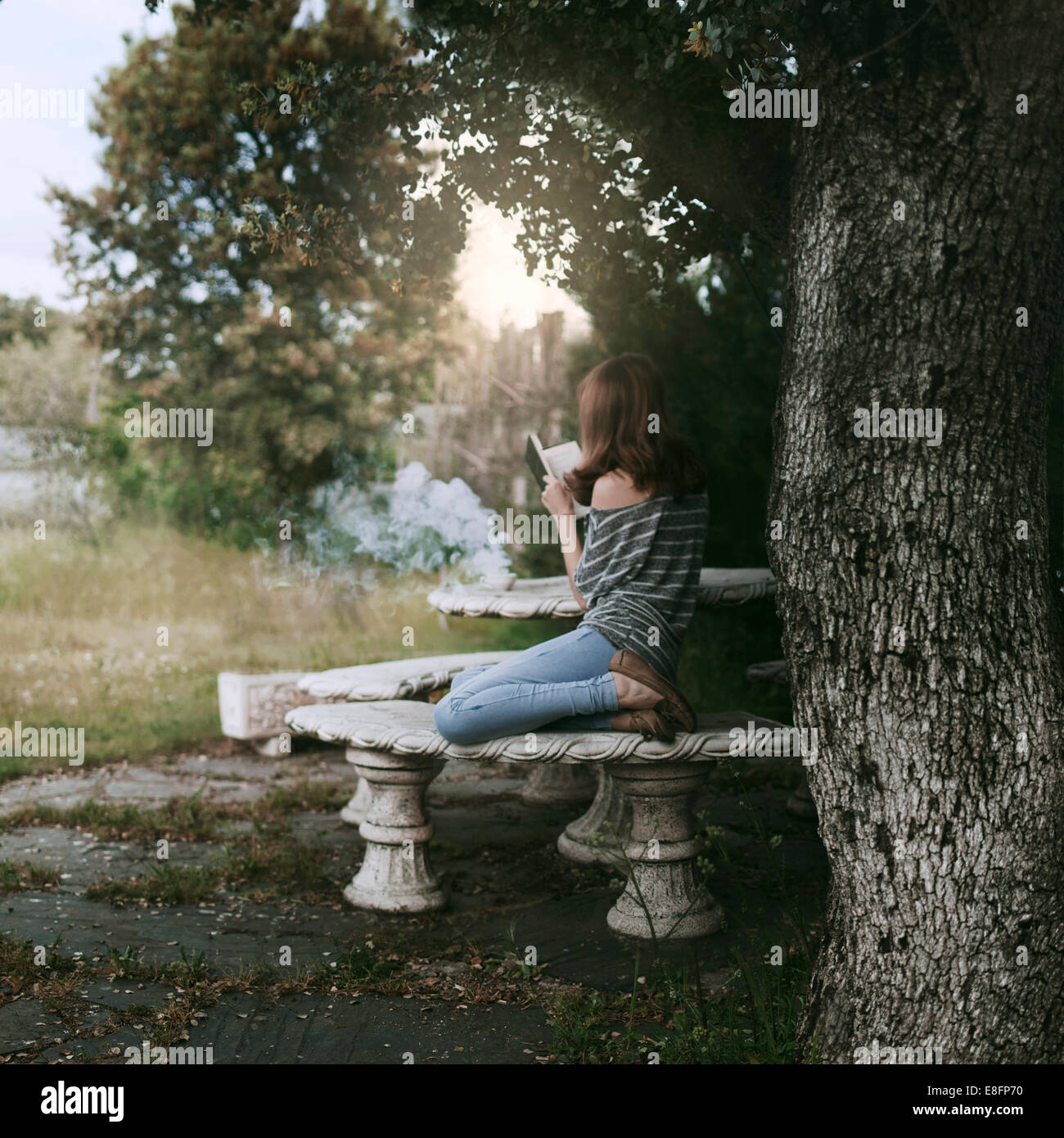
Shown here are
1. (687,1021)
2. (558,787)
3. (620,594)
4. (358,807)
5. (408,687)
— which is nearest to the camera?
(687,1021)

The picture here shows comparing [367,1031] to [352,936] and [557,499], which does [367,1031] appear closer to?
[352,936]

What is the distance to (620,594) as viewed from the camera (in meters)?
3.78

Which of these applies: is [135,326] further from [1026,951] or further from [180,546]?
[1026,951]

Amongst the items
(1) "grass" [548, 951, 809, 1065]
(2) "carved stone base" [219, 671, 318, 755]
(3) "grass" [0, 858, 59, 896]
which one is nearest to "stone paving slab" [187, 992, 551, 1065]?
(1) "grass" [548, 951, 809, 1065]

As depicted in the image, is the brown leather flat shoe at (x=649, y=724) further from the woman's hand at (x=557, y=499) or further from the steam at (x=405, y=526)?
the steam at (x=405, y=526)

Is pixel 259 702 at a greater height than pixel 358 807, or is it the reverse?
pixel 259 702

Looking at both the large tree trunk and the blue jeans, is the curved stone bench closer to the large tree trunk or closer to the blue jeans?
the blue jeans

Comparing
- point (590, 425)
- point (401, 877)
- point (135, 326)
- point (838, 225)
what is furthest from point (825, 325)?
point (135, 326)

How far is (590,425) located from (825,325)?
1196mm

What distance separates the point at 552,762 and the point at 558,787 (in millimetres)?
2369

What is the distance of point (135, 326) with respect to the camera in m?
11.7

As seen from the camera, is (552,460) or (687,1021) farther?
(552,460)

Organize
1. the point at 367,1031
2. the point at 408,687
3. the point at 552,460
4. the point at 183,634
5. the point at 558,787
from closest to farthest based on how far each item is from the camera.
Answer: the point at 367,1031 → the point at 552,460 → the point at 408,687 → the point at 558,787 → the point at 183,634

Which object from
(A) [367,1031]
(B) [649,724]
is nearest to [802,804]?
(B) [649,724]
